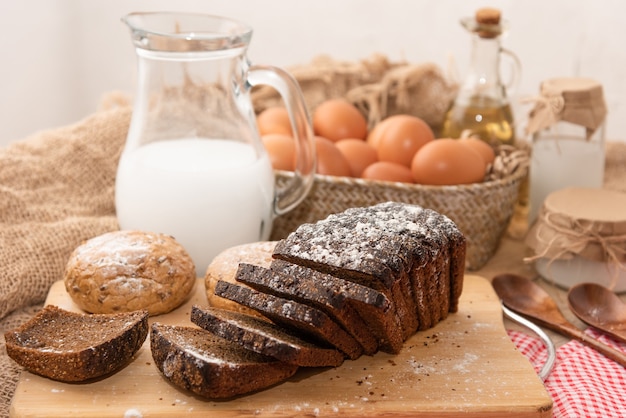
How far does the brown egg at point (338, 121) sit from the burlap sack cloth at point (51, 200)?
20 centimetres

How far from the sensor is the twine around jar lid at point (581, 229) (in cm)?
192

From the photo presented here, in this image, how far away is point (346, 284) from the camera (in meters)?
1.40

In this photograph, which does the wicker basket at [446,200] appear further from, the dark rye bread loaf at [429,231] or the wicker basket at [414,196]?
the dark rye bread loaf at [429,231]

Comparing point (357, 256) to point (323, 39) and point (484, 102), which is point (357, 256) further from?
point (323, 39)

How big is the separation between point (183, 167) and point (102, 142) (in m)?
0.62

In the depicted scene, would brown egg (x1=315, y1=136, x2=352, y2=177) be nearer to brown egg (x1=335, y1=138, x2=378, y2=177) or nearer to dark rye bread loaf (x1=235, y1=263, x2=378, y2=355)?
brown egg (x1=335, y1=138, x2=378, y2=177)

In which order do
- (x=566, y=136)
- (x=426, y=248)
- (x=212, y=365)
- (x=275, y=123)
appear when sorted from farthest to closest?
(x=275, y=123)
(x=566, y=136)
(x=426, y=248)
(x=212, y=365)

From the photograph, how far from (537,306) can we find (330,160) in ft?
2.17

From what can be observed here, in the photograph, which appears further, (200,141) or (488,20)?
(488,20)

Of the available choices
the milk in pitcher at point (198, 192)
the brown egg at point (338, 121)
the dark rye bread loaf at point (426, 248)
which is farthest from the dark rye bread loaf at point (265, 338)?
the brown egg at point (338, 121)

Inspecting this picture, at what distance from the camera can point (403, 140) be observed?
2.17m

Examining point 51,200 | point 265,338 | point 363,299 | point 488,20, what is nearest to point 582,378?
point 363,299

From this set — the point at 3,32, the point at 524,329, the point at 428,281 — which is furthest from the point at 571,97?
the point at 3,32

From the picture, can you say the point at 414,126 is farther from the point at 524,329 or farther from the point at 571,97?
the point at 524,329
